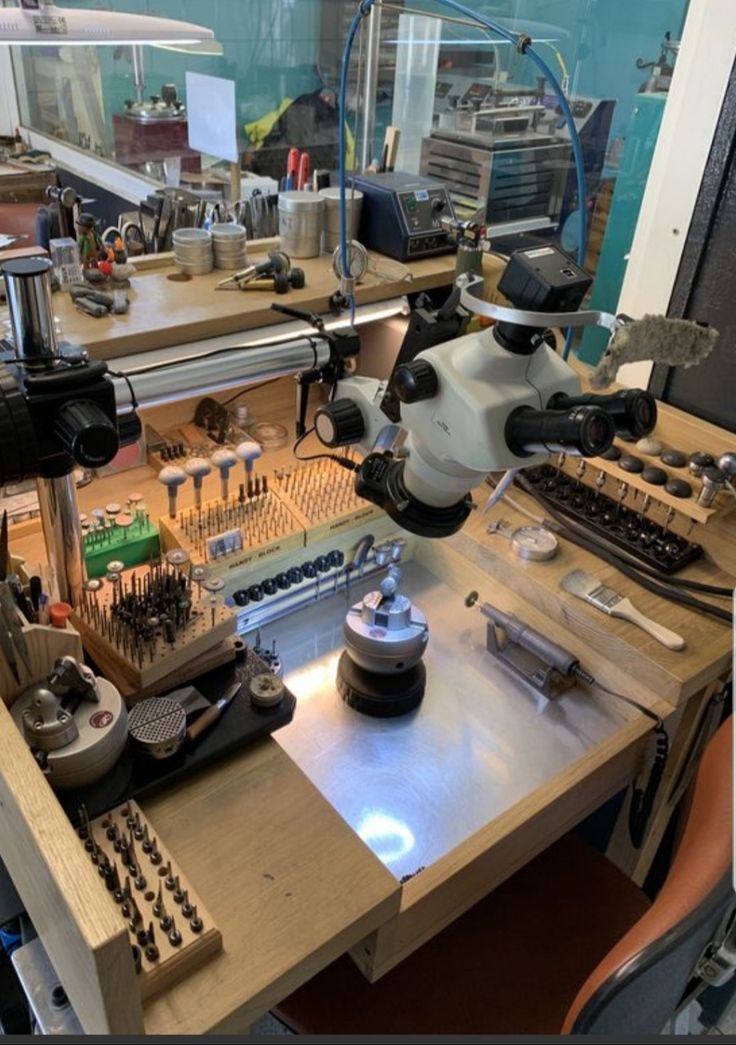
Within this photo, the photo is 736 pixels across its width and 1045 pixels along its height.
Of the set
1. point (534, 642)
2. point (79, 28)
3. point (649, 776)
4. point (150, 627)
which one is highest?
point (79, 28)

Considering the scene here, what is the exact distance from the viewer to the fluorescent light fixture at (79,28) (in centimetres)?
132

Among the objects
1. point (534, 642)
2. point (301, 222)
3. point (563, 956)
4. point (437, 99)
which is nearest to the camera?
point (563, 956)

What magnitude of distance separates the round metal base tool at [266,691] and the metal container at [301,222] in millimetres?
813

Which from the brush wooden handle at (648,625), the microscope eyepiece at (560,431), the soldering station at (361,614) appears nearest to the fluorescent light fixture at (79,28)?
the soldering station at (361,614)

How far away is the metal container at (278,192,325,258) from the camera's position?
142cm

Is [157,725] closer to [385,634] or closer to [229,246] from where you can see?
[385,634]

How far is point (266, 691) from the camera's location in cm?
101

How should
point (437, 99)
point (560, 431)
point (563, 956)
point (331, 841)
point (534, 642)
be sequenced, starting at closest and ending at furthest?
point (560, 431), point (331, 841), point (563, 956), point (534, 642), point (437, 99)

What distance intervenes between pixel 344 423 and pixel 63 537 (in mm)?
406

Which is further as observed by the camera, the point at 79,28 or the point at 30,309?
the point at 79,28

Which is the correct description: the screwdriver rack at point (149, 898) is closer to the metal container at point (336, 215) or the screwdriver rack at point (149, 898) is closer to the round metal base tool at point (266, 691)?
the round metal base tool at point (266, 691)

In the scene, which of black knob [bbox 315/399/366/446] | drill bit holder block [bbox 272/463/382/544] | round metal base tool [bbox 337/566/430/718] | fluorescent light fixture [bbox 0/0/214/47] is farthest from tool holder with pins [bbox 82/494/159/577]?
fluorescent light fixture [bbox 0/0/214/47]

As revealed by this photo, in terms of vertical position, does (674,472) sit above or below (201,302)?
below

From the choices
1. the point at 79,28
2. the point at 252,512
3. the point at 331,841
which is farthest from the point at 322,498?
the point at 79,28
